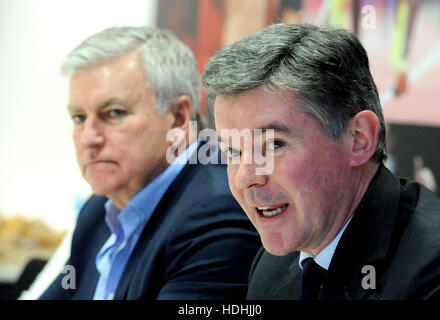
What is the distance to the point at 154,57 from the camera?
4.78 ft

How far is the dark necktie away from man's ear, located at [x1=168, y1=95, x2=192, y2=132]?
0.59 meters

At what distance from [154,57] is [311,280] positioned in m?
0.69

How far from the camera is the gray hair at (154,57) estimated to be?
4.69 ft

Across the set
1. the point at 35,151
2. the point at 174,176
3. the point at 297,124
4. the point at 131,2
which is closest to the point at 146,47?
the point at 174,176

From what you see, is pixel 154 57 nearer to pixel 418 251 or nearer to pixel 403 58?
pixel 418 251

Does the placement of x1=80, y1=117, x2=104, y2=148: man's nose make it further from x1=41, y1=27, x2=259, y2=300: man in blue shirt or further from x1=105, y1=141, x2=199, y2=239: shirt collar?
x1=105, y1=141, x2=199, y2=239: shirt collar

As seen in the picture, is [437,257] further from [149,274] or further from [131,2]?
[131,2]

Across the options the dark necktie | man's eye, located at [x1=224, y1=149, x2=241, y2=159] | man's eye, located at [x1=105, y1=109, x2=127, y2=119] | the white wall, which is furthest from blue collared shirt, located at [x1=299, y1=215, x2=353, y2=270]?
the white wall

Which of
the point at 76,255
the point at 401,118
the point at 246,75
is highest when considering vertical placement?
the point at 246,75

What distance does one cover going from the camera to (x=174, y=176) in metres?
1.45

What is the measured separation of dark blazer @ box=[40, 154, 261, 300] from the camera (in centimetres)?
128

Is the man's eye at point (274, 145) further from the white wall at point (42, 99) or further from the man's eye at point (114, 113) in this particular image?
the white wall at point (42, 99)

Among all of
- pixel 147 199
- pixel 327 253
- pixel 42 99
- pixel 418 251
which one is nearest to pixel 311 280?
pixel 327 253
